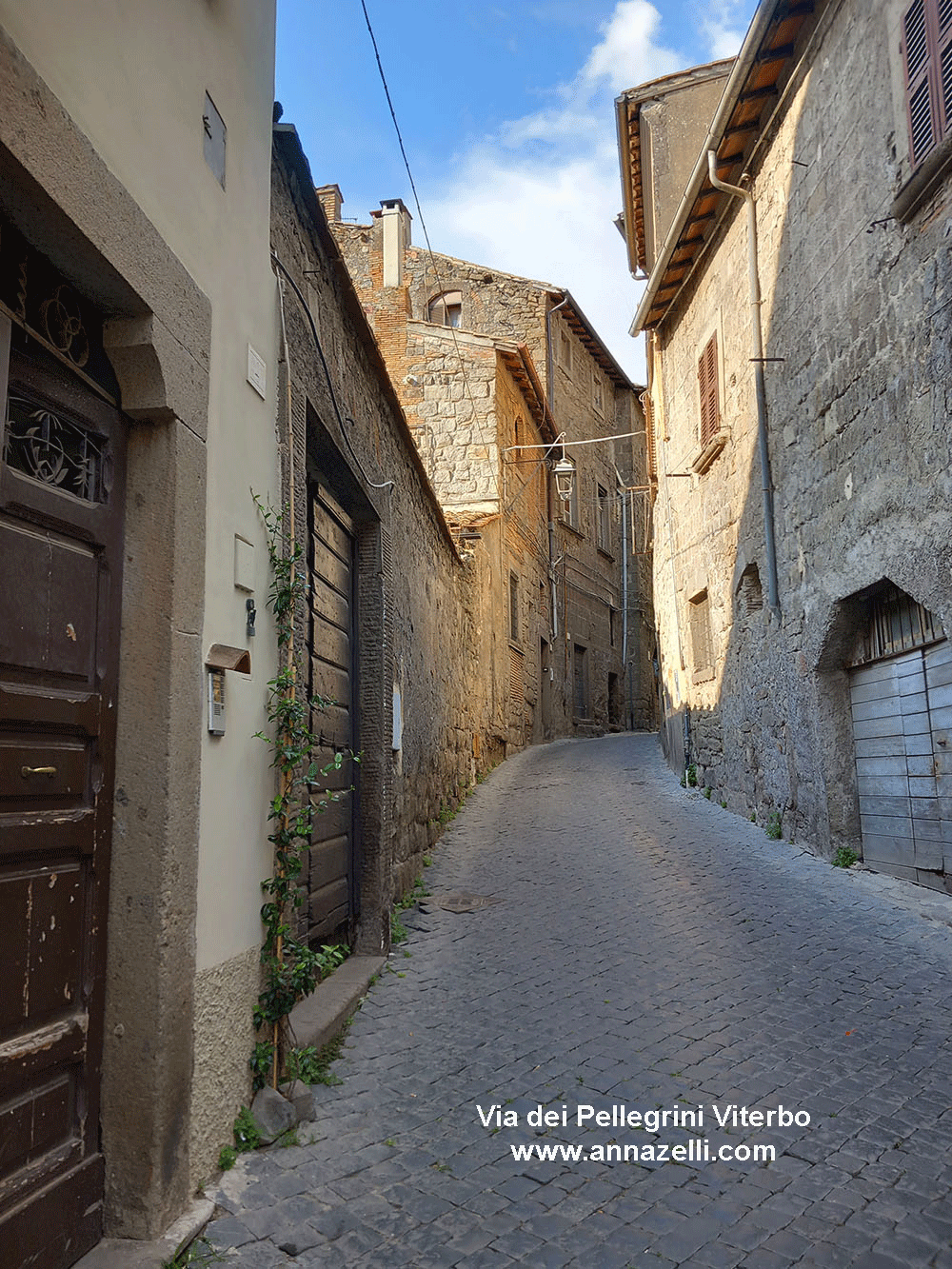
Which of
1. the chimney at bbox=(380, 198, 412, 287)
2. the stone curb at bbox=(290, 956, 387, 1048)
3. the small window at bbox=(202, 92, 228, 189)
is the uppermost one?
the chimney at bbox=(380, 198, 412, 287)

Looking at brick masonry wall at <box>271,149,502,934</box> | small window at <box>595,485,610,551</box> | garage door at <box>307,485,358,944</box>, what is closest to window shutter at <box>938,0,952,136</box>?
brick masonry wall at <box>271,149,502,934</box>

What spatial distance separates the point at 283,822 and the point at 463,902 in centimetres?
323

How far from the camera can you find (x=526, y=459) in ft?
55.0

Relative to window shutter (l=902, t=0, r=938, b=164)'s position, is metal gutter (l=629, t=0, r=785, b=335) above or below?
above

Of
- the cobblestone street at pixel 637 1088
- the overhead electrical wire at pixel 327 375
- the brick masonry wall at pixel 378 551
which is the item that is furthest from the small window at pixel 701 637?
the overhead electrical wire at pixel 327 375

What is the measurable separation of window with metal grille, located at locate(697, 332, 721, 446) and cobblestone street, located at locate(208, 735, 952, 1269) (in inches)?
213

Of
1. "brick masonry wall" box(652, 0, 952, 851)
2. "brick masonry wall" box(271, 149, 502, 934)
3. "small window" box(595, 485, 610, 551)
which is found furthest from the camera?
"small window" box(595, 485, 610, 551)

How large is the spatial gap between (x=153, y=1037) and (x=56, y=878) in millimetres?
516

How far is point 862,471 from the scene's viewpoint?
6438 millimetres

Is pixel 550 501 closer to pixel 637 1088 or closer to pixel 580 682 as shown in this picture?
pixel 580 682

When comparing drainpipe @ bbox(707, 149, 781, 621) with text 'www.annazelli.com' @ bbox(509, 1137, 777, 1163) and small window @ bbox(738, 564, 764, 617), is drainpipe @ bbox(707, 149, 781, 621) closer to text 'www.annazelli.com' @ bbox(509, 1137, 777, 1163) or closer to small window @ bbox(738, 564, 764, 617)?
small window @ bbox(738, 564, 764, 617)

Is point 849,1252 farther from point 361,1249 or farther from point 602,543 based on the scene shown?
point 602,543

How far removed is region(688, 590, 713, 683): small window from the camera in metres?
10.8

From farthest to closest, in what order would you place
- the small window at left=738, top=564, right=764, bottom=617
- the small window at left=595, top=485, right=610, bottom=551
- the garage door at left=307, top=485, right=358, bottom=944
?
the small window at left=595, top=485, right=610, bottom=551, the small window at left=738, top=564, right=764, bottom=617, the garage door at left=307, top=485, right=358, bottom=944
